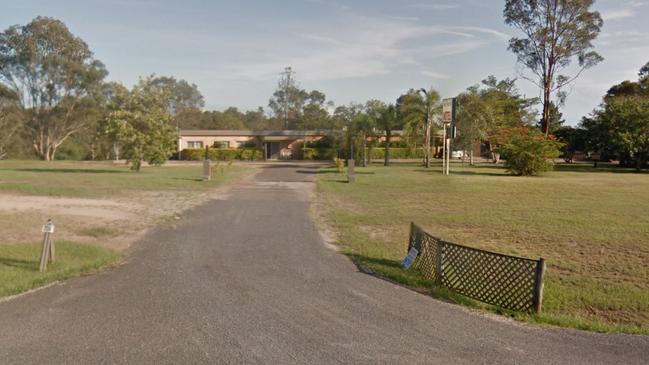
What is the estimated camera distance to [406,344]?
4723 mm

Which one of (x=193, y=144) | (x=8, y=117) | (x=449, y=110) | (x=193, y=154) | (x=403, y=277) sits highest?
(x=8, y=117)

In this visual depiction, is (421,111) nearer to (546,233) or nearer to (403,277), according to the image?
(546,233)

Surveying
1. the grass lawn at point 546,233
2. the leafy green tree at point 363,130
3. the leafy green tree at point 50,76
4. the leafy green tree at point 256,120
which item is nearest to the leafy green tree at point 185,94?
the leafy green tree at point 256,120

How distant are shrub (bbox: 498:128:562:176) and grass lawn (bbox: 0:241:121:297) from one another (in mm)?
29128

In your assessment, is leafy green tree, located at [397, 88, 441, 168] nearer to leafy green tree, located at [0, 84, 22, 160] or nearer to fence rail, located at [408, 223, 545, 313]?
fence rail, located at [408, 223, 545, 313]

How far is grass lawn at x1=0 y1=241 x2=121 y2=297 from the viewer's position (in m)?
6.86

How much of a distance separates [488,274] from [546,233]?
229 inches

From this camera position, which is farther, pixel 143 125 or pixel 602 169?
pixel 602 169

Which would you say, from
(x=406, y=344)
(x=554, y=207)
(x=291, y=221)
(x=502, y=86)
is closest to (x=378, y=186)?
(x=554, y=207)

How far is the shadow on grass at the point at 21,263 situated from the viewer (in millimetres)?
7828

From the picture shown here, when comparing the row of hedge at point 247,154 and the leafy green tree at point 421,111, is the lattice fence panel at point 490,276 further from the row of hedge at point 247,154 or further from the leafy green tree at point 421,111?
the row of hedge at point 247,154

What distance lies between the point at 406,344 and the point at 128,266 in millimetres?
5517

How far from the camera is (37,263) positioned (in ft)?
26.6

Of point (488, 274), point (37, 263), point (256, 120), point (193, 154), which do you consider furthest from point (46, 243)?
point (256, 120)
